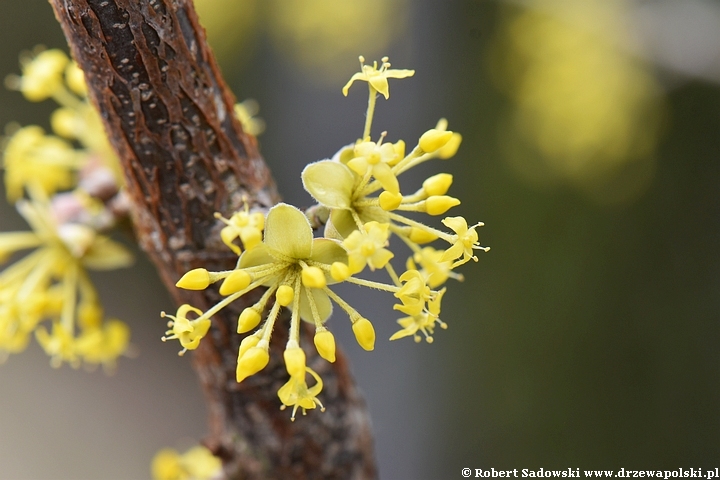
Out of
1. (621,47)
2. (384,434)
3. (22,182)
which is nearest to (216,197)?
(22,182)

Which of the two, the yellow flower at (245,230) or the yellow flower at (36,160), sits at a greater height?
the yellow flower at (36,160)

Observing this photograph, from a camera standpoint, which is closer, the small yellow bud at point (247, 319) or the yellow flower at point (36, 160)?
the small yellow bud at point (247, 319)

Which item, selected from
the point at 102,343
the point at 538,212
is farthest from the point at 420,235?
the point at 538,212

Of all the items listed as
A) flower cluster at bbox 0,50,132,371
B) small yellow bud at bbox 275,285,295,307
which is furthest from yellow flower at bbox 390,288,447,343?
flower cluster at bbox 0,50,132,371

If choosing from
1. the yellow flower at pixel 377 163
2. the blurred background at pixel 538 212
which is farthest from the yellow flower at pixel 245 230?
the blurred background at pixel 538 212

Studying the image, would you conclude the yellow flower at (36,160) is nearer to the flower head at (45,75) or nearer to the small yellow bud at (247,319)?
the flower head at (45,75)

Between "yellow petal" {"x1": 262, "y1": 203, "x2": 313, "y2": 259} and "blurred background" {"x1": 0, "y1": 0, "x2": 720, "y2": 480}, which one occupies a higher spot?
"blurred background" {"x1": 0, "y1": 0, "x2": 720, "y2": 480}

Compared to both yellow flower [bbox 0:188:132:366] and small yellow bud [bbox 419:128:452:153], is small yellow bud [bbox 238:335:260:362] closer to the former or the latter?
small yellow bud [bbox 419:128:452:153]
